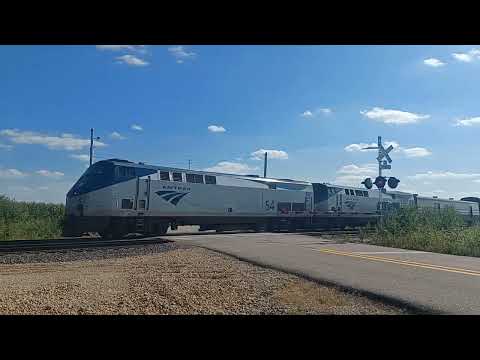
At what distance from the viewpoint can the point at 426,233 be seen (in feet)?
73.9

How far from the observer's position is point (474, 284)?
31.8ft

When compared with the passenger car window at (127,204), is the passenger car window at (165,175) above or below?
above

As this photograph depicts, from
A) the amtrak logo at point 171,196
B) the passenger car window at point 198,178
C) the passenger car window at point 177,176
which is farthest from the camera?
the passenger car window at point 198,178

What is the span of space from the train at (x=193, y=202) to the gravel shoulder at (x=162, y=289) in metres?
7.95

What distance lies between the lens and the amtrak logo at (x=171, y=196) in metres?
24.2

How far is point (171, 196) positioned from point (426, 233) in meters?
14.3

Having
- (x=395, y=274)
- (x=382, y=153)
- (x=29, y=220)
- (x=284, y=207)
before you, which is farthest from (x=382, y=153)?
(x=29, y=220)

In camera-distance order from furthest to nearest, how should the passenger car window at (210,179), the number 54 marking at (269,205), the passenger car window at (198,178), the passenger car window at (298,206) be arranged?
the passenger car window at (298,206), the number 54 marking at (269,205), the passenger car window at (210,179), the passenger car window at (198,178)

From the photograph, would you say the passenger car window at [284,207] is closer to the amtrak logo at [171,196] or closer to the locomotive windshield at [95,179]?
the amtrak logo at [171,196]

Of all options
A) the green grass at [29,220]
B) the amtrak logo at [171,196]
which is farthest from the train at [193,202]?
the green grass at [29,220]
